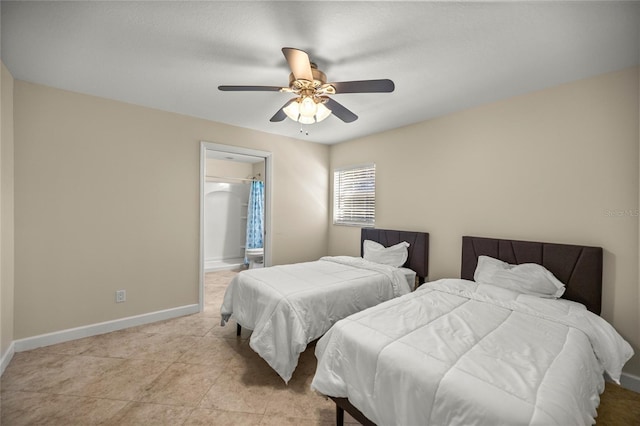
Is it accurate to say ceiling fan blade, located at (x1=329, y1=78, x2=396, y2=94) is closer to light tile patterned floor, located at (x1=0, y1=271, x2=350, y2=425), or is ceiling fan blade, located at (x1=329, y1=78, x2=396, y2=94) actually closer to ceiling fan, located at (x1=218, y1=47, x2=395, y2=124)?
ceiling fan, located at (x1=218, y1=47, x2=395, y2=124)

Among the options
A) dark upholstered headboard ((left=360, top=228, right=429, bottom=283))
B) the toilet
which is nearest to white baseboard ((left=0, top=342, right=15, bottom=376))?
the toilet

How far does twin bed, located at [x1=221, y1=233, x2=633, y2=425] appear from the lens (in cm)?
114

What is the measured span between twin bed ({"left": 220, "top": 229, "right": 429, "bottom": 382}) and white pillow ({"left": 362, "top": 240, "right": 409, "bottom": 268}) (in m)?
0.03

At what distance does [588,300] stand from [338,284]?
82.4 inches

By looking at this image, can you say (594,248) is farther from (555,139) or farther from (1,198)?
(1,198)

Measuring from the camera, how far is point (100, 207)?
2.88m

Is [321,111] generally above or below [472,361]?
above

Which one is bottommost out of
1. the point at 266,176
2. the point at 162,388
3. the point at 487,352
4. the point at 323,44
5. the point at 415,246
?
the point at 162,388

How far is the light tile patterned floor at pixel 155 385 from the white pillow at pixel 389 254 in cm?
152

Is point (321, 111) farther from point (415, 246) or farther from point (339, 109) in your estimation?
point (415, 246)

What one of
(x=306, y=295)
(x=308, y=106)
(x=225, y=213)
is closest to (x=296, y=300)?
(x=306, y=295)

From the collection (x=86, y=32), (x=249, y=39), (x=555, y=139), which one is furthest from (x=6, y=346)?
(x=555, y=139)

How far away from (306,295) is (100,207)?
8.17ft

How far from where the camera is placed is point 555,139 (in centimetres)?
244
